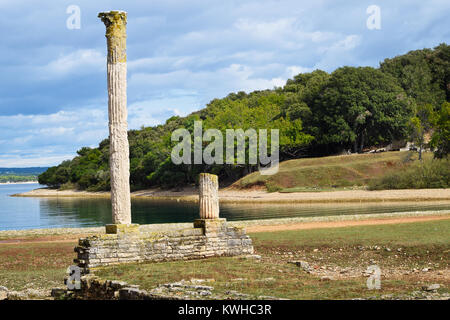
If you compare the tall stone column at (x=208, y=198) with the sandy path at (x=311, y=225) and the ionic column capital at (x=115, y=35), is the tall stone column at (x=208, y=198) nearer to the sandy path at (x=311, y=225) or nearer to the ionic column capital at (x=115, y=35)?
the ionic column capital at (x=115, y=35)

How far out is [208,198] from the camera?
59.6ft

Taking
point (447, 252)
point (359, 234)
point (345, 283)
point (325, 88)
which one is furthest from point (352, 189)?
point (345, 283)

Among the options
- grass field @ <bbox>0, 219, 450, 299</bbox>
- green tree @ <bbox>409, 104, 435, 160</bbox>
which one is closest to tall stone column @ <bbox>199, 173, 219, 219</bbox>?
grass field @ <bbox>0, 219, 450, 299</bbox>

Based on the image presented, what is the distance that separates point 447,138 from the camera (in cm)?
5562

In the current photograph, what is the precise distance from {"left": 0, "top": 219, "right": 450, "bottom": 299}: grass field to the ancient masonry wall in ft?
1.56

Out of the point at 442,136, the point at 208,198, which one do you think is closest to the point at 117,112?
the point at 208,198

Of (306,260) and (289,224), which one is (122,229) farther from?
(289,224)

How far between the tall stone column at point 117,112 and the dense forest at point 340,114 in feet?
154

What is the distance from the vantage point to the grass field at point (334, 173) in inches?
2427

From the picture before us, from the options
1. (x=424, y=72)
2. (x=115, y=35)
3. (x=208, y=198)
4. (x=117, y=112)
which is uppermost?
(x=424, y=72)

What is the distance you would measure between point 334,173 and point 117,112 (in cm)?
5013

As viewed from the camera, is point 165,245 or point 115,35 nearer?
point 165,245

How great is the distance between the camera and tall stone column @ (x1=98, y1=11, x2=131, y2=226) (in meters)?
16.6
